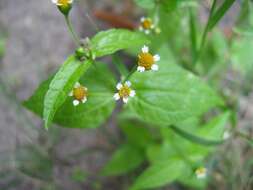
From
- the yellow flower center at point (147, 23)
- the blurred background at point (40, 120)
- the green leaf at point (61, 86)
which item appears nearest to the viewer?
the green leaf at point (61, 86)

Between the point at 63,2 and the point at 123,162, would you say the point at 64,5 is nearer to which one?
the point at 63,2

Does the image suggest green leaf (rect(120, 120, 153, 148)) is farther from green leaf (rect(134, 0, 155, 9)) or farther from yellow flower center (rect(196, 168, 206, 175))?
green leaf (rect(134, 0, 155, 9))

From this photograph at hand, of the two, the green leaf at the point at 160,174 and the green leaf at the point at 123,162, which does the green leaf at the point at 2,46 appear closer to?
the green leaf at the point at 123,162

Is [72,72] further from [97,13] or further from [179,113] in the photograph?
[97,13]

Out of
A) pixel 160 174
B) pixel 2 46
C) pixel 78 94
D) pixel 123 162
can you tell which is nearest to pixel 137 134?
pixel 123 162

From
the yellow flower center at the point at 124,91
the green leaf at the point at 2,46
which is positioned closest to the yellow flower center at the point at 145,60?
the yellow flower center at the point at 124,91

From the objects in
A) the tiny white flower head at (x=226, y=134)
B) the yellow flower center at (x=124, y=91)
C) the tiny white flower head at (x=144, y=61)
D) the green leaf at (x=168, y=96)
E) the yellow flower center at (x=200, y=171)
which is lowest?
the tiny white flower head at (x=226, y=134)

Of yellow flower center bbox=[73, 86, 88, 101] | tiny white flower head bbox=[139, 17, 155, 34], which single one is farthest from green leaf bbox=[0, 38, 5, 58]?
yellow flower center bbox=[73, 86, 88, 101]

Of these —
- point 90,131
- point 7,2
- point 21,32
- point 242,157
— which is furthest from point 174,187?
point 7,2
